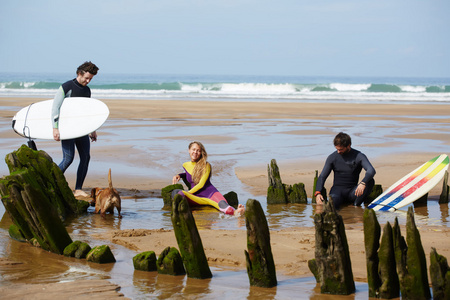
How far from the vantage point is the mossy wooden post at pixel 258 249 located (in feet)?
15.7

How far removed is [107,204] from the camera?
8141 millimetres

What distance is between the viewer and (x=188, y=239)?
5109mm

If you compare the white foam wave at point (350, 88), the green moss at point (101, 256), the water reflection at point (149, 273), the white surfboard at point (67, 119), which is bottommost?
the water reflection at point (149, 273)

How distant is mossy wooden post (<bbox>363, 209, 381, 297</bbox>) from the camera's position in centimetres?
453

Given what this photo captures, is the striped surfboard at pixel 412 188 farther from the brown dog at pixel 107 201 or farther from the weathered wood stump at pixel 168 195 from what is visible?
the brown dog at pixel 107 201

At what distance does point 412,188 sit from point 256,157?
18.7 ft

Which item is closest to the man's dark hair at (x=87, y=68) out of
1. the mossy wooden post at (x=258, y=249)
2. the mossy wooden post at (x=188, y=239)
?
the mossy wooden post at (x=188, y=239)

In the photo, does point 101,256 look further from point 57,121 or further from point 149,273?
point 57,121

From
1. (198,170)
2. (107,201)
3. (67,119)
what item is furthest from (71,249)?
(67,119)

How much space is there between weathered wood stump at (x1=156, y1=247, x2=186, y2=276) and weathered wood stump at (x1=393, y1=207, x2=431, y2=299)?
1.97 metres

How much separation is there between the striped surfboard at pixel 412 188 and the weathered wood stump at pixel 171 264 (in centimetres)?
435

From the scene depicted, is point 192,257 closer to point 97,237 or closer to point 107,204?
point 97,237

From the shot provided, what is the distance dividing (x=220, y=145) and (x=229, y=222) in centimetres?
875

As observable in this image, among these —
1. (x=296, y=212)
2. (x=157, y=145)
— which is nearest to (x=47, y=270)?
(x=296, y=212)
